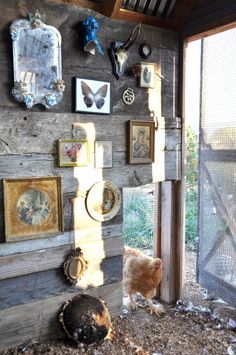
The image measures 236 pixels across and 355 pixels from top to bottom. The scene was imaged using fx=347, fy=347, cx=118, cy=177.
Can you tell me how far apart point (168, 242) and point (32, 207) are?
103cm

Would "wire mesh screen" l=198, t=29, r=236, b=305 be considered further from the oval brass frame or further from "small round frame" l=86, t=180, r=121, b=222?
the oval brass frame

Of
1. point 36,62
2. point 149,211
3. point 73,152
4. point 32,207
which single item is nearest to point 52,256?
point 32,207

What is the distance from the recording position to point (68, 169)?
188 centimetres

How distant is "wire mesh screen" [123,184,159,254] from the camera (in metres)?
2.23

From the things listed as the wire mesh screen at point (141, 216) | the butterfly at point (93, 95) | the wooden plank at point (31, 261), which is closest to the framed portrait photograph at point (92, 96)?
the butterfly at point (93, 95)

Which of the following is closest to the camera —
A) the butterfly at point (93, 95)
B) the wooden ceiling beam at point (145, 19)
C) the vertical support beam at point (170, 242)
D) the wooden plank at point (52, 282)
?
the wooden plank at point (52, 282)

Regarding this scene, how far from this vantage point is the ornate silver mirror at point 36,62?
1.66 m

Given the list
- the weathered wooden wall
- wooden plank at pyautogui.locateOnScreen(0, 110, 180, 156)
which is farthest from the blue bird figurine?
wooden plank at pyautogui.locateOnScreen(0, 110, 180, 156)

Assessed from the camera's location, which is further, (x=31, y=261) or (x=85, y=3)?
(x=85, y=3)

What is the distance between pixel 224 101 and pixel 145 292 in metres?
1.30

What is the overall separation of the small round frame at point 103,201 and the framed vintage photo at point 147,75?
2.07 feet

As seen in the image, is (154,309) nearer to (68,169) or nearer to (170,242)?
(170,242)

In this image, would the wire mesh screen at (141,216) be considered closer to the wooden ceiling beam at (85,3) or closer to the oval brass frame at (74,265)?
the oval brass frame at (74,265)

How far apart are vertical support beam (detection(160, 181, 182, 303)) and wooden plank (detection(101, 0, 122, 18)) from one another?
1102 mm
